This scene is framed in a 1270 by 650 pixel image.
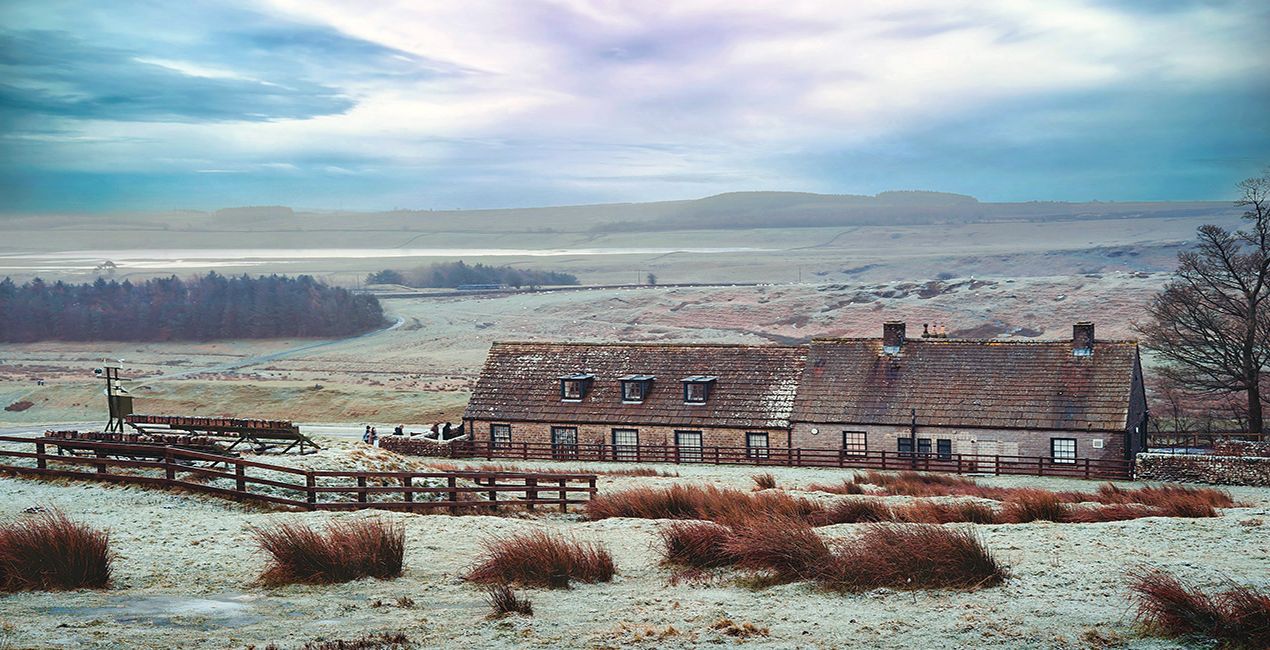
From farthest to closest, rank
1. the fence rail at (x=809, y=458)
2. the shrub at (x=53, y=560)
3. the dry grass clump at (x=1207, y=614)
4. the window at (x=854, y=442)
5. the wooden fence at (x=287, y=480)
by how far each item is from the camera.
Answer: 1. the window at (x=854, y=442)
2. the fence rail at (x=809, y=458)
3. the wooden fence at (x=287, y=480)
4. the shrub at (x=53, y=560)
5. the dry grass clump at (x=1207, y=614)

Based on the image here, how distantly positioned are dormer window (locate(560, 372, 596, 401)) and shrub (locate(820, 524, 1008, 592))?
27.1 metres

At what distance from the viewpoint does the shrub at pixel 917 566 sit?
42.8ft

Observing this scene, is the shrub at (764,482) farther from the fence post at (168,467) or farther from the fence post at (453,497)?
the fence post at (168,467)

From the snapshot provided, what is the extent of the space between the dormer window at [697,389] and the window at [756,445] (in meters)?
2.31

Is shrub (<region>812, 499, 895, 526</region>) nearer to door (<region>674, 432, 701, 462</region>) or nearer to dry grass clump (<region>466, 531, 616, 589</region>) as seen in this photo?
dry grass clump (<region>466, 531, 616, 589</region>)

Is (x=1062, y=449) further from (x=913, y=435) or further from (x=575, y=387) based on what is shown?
(x=575, y=387)

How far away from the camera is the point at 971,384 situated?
3666 centimetres

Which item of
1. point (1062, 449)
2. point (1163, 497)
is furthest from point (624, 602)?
point (1062, 449)

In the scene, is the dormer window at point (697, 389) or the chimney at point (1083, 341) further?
the dormer window at point (697, 389)

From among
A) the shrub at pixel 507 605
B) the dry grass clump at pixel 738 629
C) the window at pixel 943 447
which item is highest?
the shrub at pixel 507 605

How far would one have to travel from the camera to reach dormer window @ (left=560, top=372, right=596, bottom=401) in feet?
132

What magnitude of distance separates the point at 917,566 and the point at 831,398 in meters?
24.7

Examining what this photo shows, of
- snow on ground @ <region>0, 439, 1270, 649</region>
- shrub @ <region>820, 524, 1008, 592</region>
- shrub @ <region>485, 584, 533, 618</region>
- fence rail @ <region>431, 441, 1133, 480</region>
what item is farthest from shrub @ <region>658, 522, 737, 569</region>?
fence rail @ <region>431, 441, 1133, 480</region>

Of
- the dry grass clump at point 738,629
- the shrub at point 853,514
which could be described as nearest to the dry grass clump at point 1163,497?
the shrub at point 853,514
